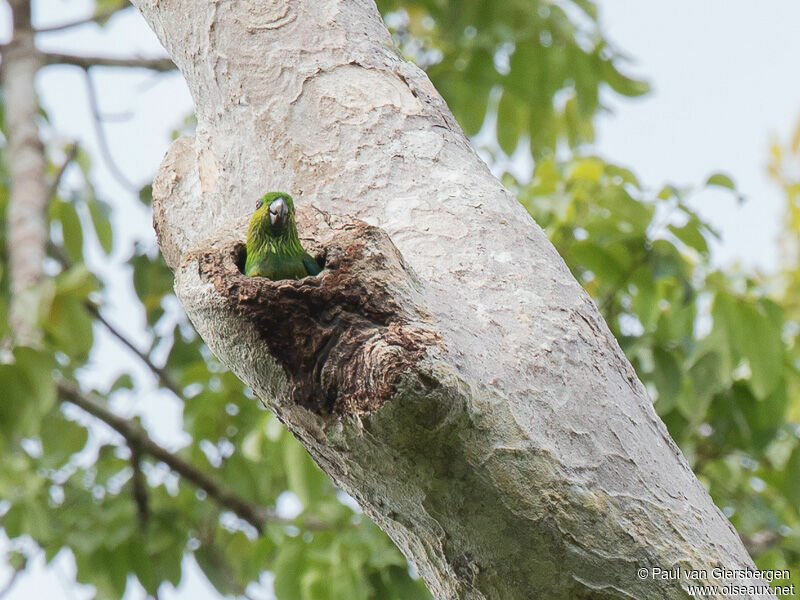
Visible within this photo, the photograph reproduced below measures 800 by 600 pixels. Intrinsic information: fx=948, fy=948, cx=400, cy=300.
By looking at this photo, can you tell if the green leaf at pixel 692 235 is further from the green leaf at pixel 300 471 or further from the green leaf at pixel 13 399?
the green leaf at pixel 13 399

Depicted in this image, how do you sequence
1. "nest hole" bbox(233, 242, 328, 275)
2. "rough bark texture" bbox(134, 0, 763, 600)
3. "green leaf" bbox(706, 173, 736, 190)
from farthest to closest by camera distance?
"green leaf" bbox(706, 173, 736, 190) → "nest hole" bbox(233, 242, 328, 275) → "rough bark texture" bbox(134, 0, 763, 600)

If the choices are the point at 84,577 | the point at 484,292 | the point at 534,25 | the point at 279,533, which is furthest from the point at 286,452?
the point at 534,25

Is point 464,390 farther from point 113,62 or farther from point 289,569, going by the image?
point 113,62

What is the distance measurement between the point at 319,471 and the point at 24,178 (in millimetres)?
2385

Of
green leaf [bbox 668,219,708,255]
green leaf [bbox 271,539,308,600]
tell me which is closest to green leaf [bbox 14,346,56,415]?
green leaf [bbox 271,539,308,600]

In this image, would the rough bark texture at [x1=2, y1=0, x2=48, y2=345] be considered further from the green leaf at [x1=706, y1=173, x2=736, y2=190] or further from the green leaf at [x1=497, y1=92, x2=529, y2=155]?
the green leaf at [x1=706, y1=173, x2=736, y2=190]

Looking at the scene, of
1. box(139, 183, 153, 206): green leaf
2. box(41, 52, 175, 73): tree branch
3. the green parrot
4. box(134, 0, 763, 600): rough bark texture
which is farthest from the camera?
box(41, 52, 175, 73): tree branch

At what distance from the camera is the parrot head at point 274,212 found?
211cm

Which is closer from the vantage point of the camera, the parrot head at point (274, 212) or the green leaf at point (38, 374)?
the parrot head at point (274, 212)

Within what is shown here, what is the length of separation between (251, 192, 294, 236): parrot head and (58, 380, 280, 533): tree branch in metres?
2.80

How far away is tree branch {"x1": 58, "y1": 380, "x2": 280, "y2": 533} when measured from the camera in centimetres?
478

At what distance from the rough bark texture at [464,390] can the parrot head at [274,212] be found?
0.10m

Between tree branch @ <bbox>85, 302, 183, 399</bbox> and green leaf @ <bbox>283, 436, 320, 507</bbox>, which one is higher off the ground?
green leaf @ <bbox>283, 436, 320, 507</bbox>

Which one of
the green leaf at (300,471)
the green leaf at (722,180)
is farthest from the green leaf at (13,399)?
the green leaf at (722,180)
